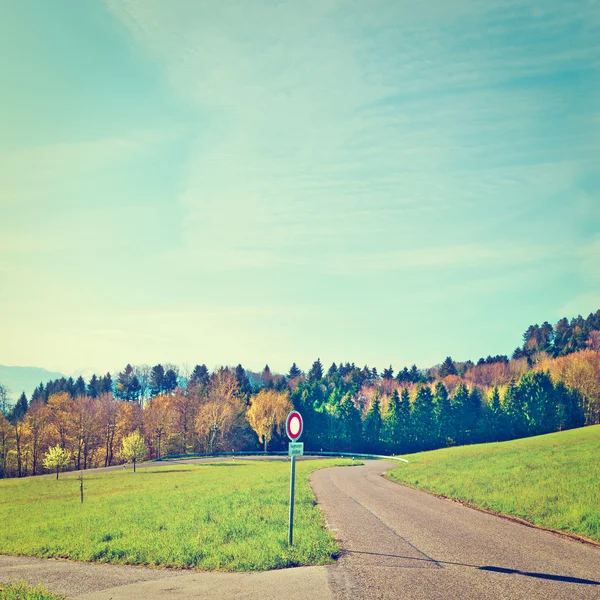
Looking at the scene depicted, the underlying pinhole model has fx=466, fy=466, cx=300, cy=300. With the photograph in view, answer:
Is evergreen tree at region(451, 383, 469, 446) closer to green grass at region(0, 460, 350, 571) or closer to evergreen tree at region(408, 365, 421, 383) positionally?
evergreen tree at region(408, 365, 421, 383)

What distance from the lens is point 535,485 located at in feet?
74.2

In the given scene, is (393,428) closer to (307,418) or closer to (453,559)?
(307,418)

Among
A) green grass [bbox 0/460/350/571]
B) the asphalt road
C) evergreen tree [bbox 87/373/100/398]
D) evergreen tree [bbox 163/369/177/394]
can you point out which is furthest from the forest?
the asphalt road

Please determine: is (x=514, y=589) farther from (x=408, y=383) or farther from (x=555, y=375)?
(x=408, y=383)

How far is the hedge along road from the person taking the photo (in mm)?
9891

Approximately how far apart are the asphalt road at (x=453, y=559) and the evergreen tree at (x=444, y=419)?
9014 cm

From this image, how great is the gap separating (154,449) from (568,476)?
266 feet

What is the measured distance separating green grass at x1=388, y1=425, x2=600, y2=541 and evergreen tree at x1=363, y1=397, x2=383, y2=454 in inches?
2825

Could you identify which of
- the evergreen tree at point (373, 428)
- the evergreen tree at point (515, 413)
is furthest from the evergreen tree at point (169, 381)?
the evergreen tree at point (515, 413)

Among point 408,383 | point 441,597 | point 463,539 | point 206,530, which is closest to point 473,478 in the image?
point 463,539

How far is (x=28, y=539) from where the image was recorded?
19.2m

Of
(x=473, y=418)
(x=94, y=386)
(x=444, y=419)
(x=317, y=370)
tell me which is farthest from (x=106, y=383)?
(x=473, y=418)

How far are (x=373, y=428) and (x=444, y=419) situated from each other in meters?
16.0

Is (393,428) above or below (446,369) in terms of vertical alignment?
below
